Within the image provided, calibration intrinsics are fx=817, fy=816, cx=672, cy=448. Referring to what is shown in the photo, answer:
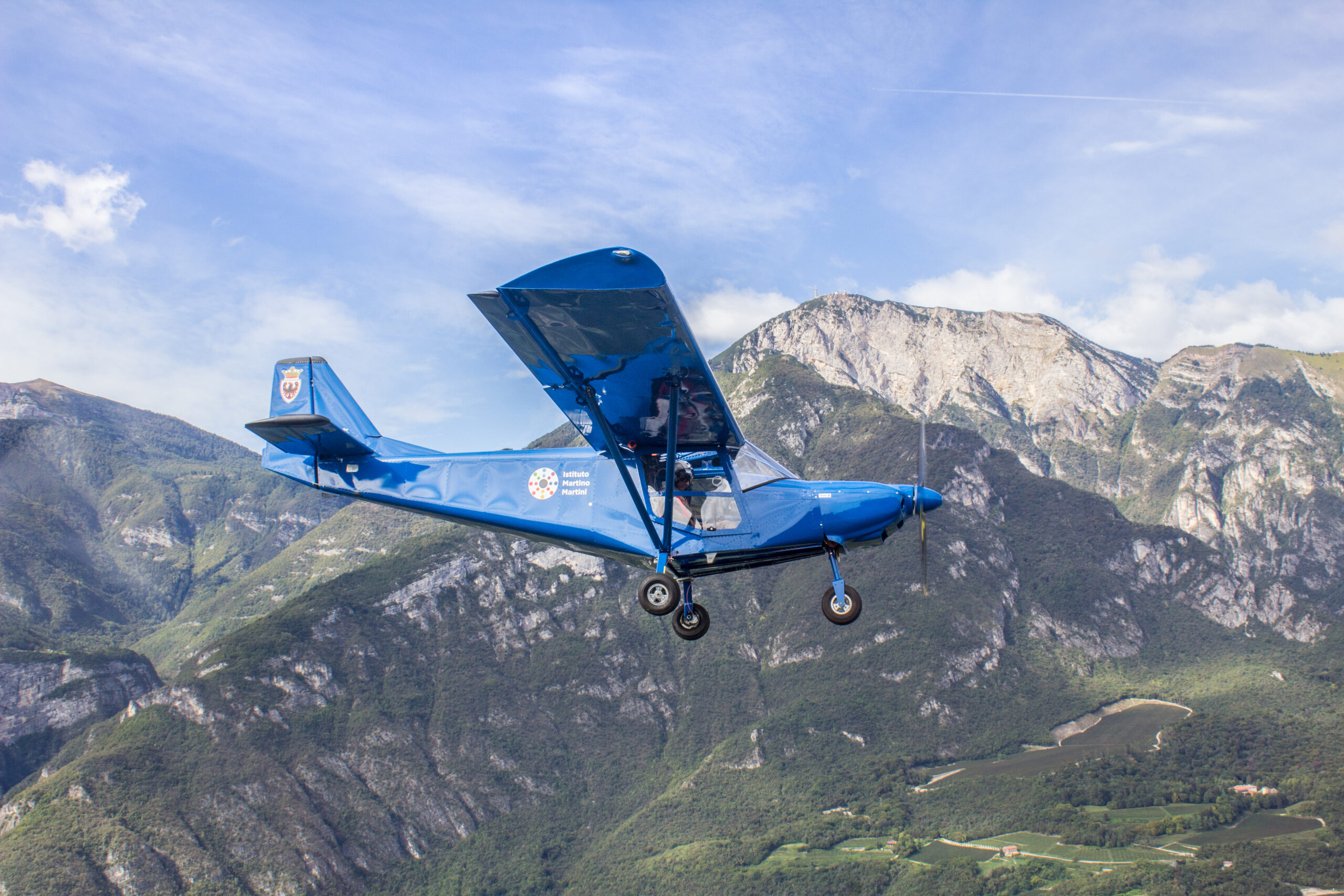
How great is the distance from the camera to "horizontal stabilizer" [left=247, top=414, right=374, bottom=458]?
16625 mm

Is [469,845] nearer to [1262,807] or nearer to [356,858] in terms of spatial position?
[356,858]

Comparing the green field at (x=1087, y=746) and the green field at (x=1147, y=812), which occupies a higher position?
the green field at (x=1087, y=746)

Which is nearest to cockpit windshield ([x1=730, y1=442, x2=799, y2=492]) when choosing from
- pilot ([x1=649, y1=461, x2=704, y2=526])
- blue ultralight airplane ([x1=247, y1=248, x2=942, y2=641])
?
blue ultralight airplane ([x1=247, y1=248, x2=942, y2=641])

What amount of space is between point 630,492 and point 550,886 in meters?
180

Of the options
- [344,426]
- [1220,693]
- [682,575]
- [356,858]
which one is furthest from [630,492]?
[1220,693]

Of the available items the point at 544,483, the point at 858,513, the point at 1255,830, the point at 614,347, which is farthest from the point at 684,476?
the point at 1255,830

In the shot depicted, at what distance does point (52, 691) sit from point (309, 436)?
225995 millimetres

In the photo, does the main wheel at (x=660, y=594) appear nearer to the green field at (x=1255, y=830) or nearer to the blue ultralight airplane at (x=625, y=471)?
the blue ultralight airplane at (x=625, y=471)

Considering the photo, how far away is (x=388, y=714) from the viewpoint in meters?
193

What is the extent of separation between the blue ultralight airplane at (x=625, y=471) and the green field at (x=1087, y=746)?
185454 millimetres

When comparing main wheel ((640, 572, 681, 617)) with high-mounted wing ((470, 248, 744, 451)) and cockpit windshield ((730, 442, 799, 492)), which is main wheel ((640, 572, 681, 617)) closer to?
cockpit windshield ((730, 442, 799, 492))

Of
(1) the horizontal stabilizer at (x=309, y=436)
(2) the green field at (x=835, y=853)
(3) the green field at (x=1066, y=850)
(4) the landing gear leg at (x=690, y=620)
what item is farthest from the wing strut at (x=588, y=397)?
(3) the green field at (x=1066, y=850)

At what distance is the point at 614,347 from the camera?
40.6 feet

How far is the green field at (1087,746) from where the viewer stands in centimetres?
17788
